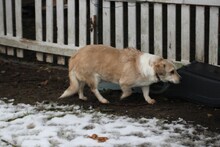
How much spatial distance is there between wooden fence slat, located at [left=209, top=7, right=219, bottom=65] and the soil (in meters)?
0.82

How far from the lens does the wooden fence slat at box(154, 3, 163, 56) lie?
727 cm

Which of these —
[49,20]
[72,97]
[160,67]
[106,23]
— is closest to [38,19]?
[49,20]

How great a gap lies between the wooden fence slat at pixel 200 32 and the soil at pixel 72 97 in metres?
Result: 0.82

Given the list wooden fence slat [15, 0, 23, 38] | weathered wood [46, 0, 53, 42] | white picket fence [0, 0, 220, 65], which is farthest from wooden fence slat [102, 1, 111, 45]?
wooden fence slat [15, 0, 23, 38]

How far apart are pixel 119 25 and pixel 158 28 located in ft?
2.02

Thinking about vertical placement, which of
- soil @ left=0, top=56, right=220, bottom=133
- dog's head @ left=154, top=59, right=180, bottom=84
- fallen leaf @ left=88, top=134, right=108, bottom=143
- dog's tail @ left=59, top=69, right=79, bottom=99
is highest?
dog's head @ left=154, top=59, right=180, bottom=84

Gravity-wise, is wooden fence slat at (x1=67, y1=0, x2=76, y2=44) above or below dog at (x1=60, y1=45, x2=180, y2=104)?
above

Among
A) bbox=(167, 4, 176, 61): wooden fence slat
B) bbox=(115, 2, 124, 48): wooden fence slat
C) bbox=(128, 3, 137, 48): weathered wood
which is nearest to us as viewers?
bbox=(167, 4, 176, 61): wooden fence slat

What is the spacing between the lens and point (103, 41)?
7.93 m

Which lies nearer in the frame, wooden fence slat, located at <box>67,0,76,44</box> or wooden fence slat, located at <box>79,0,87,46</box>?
wooden fence slat, located at <box>79,0,87,46</box>

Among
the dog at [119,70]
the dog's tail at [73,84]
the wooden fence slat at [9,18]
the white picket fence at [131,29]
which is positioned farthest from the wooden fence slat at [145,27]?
the wooden fence slat at [9,18]

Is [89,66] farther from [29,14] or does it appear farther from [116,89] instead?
[29,14]

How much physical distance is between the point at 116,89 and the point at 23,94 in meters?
1.22

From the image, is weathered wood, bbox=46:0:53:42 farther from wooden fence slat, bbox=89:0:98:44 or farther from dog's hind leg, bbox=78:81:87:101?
dog's hind leg, bbox=78:81:87:101
